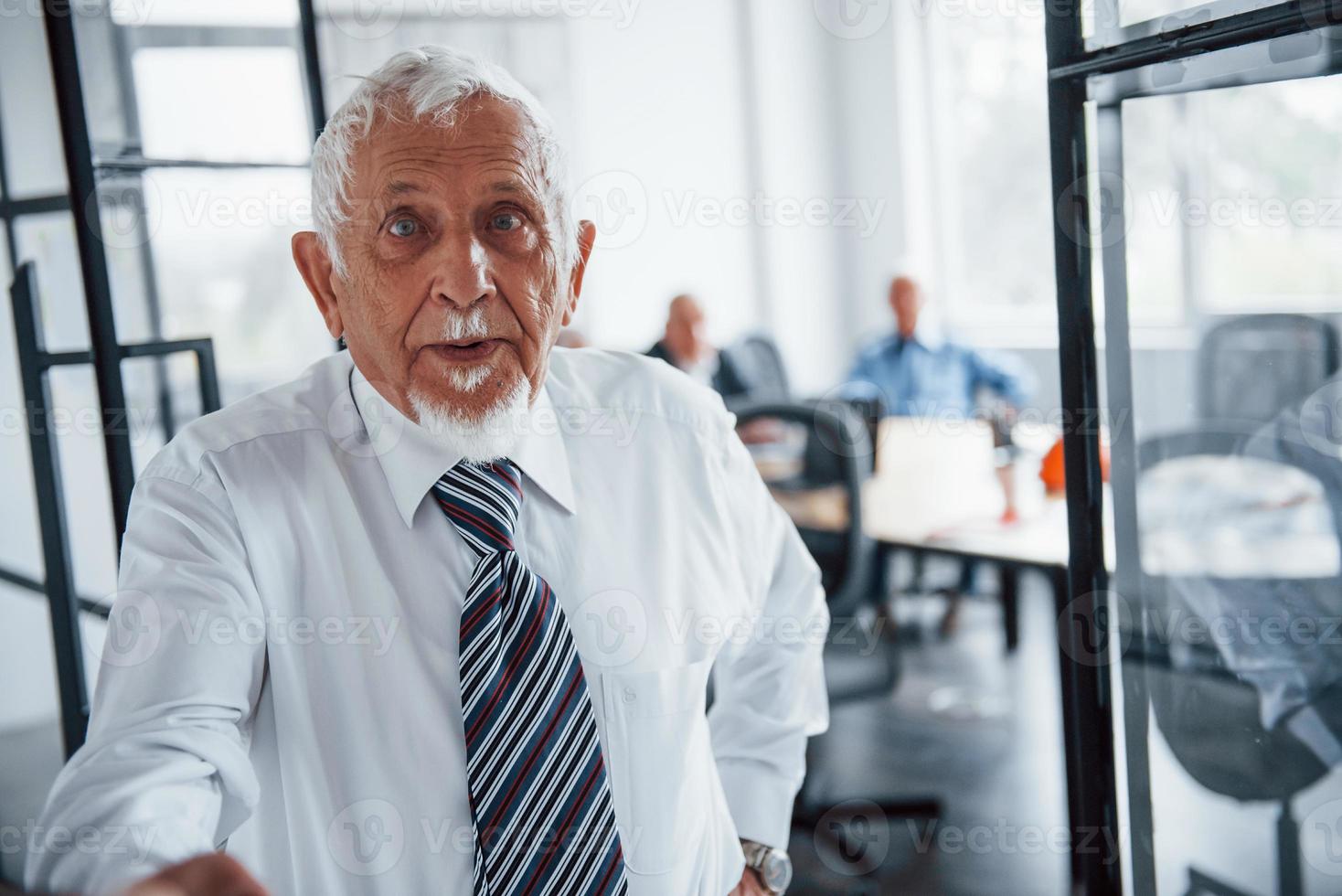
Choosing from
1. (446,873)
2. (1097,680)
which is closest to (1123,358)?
(1097,680)

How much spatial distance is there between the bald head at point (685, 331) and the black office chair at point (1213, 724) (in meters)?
3.14

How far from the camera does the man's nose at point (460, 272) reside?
115 cm

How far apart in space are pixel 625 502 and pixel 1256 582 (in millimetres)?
786

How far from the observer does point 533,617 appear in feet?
3.77

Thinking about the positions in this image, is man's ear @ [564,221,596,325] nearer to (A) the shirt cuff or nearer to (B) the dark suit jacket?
(A) the shirt cuff

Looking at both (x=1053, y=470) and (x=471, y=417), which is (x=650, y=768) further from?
(x=1053, y=470)

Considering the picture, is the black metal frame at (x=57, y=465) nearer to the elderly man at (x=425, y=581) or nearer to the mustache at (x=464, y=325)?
the elderly man at (x=425, y=581)

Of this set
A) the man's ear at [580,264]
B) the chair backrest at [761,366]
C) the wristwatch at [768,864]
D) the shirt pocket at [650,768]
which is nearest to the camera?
the shirt pocket at [650,768]

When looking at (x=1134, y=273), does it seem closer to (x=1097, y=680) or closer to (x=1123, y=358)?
(x=1123, y=358)

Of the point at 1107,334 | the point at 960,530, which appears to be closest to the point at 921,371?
the point at 960,530

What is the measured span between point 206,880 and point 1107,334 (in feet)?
3.41

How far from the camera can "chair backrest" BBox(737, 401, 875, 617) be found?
260 cm

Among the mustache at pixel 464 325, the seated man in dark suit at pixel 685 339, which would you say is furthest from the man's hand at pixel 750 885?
the seated man in dark suit at pixel 685 339

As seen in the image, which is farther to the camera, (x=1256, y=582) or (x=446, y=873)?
(x=1256, y=582)
